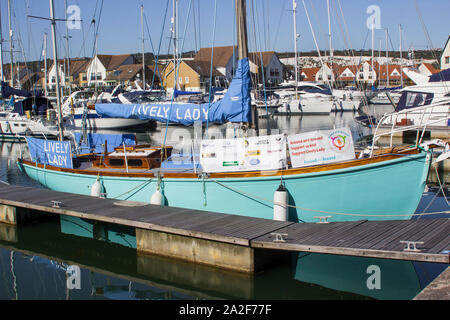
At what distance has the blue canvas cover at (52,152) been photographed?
54.0 ft

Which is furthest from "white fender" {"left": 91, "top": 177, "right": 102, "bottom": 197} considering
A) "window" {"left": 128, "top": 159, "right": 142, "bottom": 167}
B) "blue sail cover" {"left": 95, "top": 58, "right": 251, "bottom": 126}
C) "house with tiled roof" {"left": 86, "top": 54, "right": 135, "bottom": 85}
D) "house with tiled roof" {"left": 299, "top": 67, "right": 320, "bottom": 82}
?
"house with tiled roof" {"left": 299, "top": 67, "right": 320, "bottom": 82}

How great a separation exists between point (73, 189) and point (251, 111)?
717 cm

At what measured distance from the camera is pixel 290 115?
5706cm

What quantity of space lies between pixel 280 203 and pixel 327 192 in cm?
121

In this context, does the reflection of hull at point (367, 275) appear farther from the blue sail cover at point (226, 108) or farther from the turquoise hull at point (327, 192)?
the blue sail cover at point (226, 108)

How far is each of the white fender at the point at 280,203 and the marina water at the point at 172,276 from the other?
107 centimetres

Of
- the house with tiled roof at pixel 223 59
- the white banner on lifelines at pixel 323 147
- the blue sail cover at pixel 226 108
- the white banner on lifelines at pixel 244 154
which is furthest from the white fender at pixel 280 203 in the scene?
the house with tiled roof at pixel 223 59

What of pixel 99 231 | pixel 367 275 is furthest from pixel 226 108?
pixel 367 275

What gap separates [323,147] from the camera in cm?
1216

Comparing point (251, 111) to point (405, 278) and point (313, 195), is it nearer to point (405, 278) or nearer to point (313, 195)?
point (313, 195)

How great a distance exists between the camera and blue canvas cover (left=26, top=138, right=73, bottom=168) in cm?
1645

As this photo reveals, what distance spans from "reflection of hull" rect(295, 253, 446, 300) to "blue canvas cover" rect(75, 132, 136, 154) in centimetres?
861

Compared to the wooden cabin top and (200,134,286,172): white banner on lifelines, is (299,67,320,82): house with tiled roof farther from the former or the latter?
(200,134,286,172): white banner on lifelines
